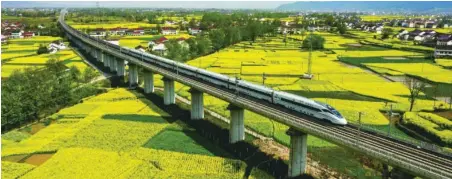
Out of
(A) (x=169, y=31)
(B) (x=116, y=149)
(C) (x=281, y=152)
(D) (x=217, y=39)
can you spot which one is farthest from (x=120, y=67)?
(A) (x=169, y=31)

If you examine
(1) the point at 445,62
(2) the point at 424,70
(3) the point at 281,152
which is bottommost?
(3) the point at 281,152

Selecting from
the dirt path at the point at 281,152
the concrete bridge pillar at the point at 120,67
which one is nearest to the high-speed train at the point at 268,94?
Answer: the dirt path at the point at 281,152

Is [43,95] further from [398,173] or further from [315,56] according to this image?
[315,56]

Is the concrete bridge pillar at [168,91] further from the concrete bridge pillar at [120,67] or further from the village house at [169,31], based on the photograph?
the village house at [169,31]

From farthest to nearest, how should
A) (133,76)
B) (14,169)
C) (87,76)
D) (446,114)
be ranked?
(87,76), (133,76), (446,114), (14,169)

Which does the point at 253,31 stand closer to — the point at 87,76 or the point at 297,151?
the point at 87,76
